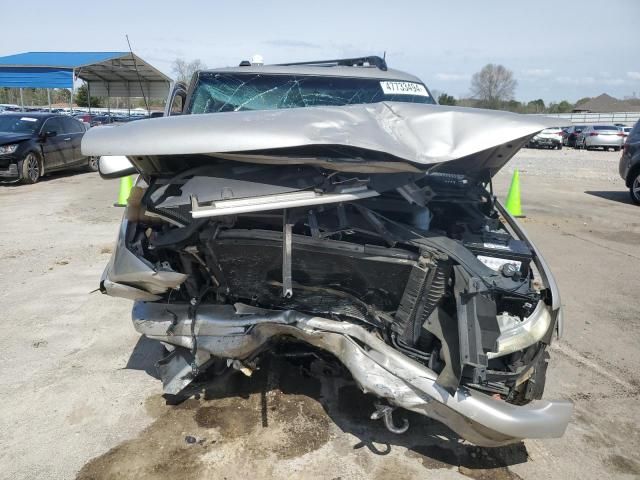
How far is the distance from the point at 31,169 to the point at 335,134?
1145 centimetres

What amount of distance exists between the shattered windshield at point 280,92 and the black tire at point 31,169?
8903 mm

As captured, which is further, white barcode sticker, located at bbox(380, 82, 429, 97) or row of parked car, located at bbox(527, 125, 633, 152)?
row of parked car, located at bbox(527, 125, 633, 152)

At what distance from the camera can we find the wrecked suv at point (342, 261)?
85.7 inches

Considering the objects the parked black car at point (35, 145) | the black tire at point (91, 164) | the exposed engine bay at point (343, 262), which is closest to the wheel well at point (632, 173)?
the exposed engine bay at point (343, 262)

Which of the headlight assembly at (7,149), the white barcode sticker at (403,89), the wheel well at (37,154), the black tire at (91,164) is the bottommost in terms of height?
the black tire at (91,164)

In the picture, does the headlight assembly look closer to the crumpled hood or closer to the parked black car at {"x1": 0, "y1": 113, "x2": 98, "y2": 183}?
the parked black car at {"x1": 0, "y1": 113, "x2": 98, "y2": 183}

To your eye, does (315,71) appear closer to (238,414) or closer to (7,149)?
(238,414)

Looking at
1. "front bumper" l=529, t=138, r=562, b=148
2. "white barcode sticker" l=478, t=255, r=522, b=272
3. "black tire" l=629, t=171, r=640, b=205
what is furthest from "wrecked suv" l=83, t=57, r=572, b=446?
"front bumper" l=529, t=138, r=562, b=148

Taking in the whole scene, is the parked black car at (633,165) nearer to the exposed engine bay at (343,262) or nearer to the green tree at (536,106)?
the exposed engine bay at (343,262)

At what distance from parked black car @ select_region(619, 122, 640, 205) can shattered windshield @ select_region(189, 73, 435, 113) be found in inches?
349

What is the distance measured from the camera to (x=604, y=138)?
26.5m

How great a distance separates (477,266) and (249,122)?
1286mm

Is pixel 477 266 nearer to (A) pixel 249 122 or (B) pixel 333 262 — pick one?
(B) pixel 333 262

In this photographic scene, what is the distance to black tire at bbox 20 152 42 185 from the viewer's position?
11.0m
